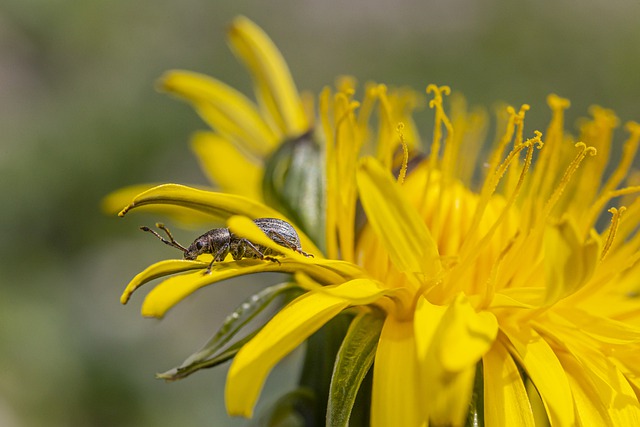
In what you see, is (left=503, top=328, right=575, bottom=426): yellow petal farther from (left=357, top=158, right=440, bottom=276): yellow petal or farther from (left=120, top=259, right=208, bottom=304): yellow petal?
(left=120, top=259, right=208, bottom=304): yellow petal

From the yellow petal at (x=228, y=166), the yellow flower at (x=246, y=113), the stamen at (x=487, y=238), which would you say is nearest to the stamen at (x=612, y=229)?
the stamen at (x=487, y=238)

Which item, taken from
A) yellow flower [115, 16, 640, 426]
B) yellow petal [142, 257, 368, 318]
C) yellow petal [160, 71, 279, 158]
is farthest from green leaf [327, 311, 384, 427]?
yellow petal [160, 71, 279, 158]

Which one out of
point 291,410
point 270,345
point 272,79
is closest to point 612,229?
point 270,345

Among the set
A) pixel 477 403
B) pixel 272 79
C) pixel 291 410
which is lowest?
pixel 291 410

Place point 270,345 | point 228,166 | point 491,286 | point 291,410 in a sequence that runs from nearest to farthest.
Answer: point 270,345, point 491,286, point 291,410, point 228,166

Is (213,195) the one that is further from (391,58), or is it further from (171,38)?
(391,58)

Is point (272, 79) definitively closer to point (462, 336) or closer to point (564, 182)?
point (564, 182)
